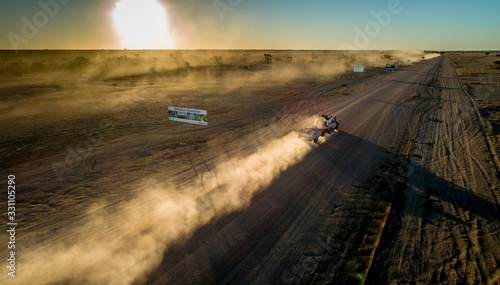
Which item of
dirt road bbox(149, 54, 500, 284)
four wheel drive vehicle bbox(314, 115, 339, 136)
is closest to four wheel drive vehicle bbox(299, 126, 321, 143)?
four wheel drive vehicle bbox(314, 115, 339, 136)

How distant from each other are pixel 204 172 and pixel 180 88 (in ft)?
98.1

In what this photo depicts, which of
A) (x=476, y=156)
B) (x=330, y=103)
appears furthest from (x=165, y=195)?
(x=330, y=103)

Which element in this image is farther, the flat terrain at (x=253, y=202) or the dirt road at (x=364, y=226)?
the flat terrain at (x=253, y=202)

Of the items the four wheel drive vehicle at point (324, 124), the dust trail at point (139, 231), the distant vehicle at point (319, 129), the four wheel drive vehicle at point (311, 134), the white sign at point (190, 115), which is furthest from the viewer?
the four wheel drive vehicle at point (324, 124)

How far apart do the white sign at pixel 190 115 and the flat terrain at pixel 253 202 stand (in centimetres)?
197

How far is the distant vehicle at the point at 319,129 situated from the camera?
659 inches

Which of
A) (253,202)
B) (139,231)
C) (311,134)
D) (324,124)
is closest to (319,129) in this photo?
(324,124)

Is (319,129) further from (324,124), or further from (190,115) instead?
(190,115)

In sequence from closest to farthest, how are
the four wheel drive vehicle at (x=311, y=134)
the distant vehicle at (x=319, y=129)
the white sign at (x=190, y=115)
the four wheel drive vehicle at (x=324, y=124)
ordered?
the white sign at (x=190, y=115), the four wheel drive vehicle at (x=311, y=134), the distant vehicle at (x=319, y=129), the four wheel drive vehicle at (x=324, y=124)

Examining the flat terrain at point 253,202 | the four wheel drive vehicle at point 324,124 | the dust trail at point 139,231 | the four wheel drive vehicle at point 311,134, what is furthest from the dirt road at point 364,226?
the four wheel drive vehicle at point 324,124

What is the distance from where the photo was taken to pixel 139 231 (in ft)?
27.7

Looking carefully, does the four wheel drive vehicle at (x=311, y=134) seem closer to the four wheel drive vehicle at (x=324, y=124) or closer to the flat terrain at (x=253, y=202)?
the flat terrain at (x=253, y=202)

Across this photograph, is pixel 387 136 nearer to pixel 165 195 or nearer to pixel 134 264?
pixel 165 195

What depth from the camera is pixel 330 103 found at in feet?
98.9
